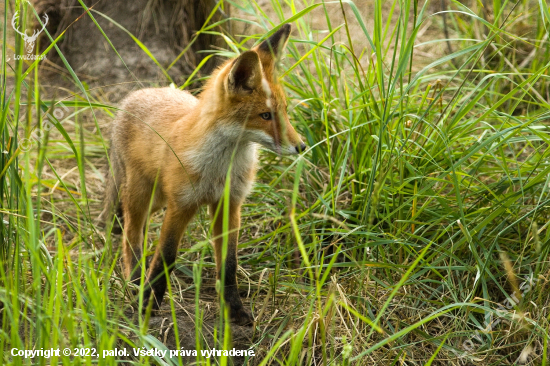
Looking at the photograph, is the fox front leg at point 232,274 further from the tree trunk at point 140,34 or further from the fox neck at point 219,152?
the tree trunk at point 140,34

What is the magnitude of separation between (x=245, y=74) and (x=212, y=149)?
0.50 m

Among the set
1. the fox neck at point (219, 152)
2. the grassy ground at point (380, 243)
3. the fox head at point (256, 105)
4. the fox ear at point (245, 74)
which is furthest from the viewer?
the fox neck at point (219, 152)

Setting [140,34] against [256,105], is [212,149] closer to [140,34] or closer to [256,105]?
[256,105]

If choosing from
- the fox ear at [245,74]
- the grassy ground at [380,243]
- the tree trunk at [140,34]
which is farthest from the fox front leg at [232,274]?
the tree trunk at [140,34]

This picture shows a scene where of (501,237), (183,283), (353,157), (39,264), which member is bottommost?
(183,283)

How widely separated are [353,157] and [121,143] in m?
1.68

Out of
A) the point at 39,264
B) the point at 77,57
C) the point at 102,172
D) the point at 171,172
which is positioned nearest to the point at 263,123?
the point at 171,172

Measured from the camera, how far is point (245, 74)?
3182 millimetres

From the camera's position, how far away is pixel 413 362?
9.98ft

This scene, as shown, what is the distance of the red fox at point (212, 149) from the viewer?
127 inches

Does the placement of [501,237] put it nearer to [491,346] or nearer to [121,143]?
[491,346]

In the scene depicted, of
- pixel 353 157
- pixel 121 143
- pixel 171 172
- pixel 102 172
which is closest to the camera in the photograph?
pixel 171 172

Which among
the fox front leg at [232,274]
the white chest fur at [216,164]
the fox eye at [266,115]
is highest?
the fox eye at [266,115]

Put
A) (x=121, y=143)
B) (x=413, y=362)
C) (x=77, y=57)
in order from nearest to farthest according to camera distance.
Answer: (x=413, y=362) < (x=121, y=143) < (x=77, y=57)
